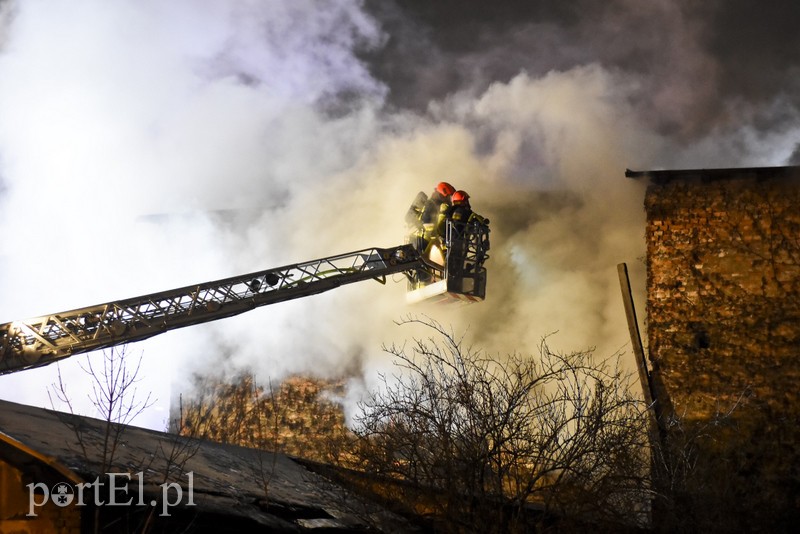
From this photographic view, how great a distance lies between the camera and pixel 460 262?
14508 mm

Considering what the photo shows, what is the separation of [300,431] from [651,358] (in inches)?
319

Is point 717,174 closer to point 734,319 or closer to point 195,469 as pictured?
point 734,319

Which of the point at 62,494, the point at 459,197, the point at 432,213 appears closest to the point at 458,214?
the point at 459,197

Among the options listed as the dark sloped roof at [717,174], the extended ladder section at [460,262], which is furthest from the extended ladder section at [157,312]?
the dark sloped roof at [717,174]

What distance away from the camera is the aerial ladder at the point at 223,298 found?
11016mm

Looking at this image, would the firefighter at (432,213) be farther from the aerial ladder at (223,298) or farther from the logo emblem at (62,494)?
the logo emblem at (62,494)

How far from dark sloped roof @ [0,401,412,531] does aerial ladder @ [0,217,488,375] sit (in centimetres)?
102

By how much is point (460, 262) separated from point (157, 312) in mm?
5361

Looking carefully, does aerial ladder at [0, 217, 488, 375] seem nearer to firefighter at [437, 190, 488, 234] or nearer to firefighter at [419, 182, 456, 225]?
firefighter at [437, 190, 488, 234]

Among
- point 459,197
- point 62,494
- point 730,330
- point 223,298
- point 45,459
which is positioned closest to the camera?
point 45,459

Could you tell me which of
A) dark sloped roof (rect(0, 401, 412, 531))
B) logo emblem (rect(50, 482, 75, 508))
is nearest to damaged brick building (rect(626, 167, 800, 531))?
dark sloped roof (rect(0, 401, 412, 531))

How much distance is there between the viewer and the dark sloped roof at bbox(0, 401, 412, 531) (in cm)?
844

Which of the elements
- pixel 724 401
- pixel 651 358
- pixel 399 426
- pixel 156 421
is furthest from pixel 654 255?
pixel 156 421

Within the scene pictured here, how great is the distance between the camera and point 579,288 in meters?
17.5
